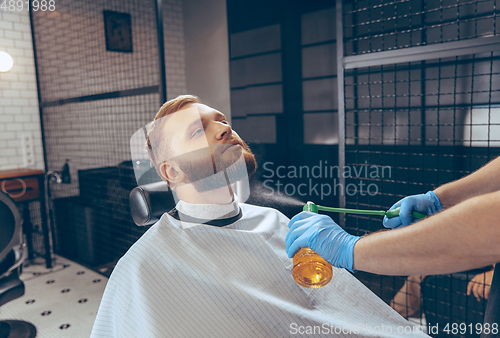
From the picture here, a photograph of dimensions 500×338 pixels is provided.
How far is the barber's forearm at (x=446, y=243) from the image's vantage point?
2.23ft

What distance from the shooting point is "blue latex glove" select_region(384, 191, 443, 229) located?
1.29m

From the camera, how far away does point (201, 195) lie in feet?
4.56

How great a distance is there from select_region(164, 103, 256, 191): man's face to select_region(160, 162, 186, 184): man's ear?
0.06ft

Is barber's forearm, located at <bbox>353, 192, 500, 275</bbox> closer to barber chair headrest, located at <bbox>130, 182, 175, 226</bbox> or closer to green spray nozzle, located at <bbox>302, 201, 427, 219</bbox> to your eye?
green spray nozzle, located at <bbox>302, 201, 427, 219</bbox>

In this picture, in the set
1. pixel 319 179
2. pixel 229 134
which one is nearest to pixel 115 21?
pixel 319 179

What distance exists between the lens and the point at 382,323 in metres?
1.25

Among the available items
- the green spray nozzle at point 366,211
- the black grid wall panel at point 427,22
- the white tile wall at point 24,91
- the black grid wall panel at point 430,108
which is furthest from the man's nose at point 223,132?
the white tile wall at point 24,91

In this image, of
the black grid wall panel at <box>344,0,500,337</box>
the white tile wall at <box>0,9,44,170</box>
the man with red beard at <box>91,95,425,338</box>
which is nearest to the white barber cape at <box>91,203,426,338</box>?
the man with red beard at <box>91,95,425,338</box>

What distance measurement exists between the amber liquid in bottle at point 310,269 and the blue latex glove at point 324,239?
11 cm

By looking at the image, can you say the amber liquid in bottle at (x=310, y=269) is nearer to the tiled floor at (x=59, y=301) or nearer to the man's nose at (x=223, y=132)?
the man's nose at (x=223, y=132)

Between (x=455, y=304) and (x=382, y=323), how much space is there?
3.35 feet

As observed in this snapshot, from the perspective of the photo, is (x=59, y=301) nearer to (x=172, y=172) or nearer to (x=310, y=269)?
(x=172, y=172)

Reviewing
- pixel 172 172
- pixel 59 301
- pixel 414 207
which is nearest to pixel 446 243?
pixel 414 207

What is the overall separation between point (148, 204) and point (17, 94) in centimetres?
327
